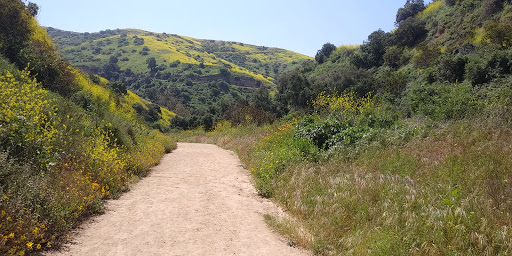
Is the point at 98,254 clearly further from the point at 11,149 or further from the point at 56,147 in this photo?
the point at 56,147

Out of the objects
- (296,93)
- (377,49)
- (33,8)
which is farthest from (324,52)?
(33,8)

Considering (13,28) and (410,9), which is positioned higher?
(410,9)

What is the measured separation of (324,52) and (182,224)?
191 feet

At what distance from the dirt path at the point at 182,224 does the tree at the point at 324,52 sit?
53310 mm

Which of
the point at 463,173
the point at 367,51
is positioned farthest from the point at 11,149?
the point at 367,51

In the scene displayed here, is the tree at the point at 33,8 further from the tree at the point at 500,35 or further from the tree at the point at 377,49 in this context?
the tree at the point at 377,49

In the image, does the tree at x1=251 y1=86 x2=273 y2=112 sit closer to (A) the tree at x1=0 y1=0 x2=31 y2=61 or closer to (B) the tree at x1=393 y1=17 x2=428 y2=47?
(B) the tree at x1=393 y1=17 x2=428 y2=47

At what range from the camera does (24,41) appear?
11641 millimetres

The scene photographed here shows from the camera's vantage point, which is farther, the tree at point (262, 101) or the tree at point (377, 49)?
the tree at point (377, 49)

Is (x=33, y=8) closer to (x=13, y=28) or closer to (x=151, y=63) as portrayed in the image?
(x=13, y=28)

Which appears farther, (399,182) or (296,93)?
(296,93)

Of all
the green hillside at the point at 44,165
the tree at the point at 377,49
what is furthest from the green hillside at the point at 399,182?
the tree at the point at 377,49

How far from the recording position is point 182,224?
5188 millimetres

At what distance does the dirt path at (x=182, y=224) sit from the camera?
425cm
